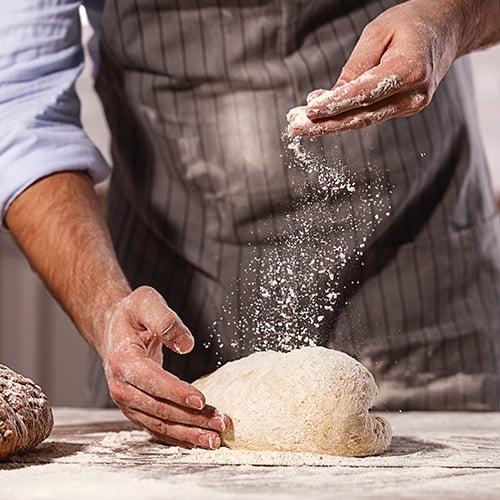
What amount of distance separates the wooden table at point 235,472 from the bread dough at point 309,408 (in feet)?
0.11

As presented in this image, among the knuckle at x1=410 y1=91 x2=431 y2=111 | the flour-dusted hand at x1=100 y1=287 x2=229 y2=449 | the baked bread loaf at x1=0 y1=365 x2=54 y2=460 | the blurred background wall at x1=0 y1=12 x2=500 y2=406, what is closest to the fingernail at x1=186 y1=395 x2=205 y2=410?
the flour-dusted hand at x1=100 y1=287 x2=229 y2=449

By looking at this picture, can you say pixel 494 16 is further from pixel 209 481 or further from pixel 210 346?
pixel 209 481

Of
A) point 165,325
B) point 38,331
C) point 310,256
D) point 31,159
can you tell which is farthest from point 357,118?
point 38,331

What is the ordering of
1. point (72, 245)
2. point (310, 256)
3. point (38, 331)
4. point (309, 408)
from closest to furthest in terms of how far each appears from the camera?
point (309, 408) → point (310, 256) → point (72, 245) → point (38, 331)

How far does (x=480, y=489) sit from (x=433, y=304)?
0.79 meters

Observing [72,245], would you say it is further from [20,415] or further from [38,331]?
[38,331]

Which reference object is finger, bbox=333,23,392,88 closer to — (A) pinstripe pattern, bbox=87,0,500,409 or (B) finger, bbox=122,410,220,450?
(A) pinstripe pattern, bbox=87,0,500,409

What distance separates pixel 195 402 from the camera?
1.01m

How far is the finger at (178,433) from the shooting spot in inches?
40.4

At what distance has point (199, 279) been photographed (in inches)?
61.1

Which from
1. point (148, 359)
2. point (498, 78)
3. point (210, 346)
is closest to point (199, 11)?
point (210, 346)

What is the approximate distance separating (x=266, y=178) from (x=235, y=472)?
0.73 m

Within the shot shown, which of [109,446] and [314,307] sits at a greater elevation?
[314,307]

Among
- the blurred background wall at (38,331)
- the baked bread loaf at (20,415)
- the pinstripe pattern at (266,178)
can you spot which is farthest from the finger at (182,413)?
the blurred background wall at (38,331)
